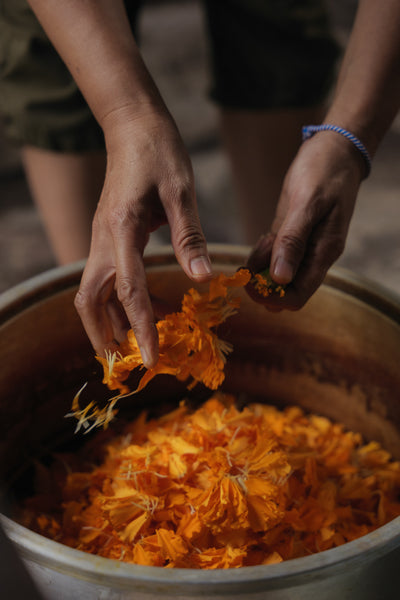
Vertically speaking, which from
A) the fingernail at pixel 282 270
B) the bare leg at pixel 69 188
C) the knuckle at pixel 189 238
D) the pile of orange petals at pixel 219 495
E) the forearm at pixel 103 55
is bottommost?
the pile of orange petals at pixel 219 495

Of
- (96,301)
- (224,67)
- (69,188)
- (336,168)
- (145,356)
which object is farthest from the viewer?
(224,67)

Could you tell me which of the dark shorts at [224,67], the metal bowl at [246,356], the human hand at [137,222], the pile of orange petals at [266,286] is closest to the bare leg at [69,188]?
the dark shorts at [224,67]

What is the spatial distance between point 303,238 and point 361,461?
0.43 metres

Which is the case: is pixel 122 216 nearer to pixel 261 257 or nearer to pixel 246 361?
pixel 261 257

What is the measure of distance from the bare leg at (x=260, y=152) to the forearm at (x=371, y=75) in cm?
63

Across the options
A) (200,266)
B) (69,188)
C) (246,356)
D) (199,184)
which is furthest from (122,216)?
(199,184)

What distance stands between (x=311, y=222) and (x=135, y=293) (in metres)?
0.31

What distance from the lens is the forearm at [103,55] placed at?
879mm

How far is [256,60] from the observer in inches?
63.0

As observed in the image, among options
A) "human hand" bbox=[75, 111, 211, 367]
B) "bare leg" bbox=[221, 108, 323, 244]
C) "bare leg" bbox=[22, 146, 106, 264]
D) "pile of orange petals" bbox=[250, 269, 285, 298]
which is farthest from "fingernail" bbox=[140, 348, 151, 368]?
"bare leg" bbox=[221, 108, 323, 244]

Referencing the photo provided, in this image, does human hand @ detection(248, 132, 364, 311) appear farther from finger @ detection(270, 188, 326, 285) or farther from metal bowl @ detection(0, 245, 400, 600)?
metal bowl @ detection(0, 245, 400, 600)

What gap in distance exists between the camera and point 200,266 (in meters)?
0.76

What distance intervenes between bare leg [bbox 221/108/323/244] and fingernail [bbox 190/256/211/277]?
101 cm

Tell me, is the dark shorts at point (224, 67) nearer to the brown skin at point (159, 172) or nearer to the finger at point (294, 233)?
the brown skin at point (159, 172)
